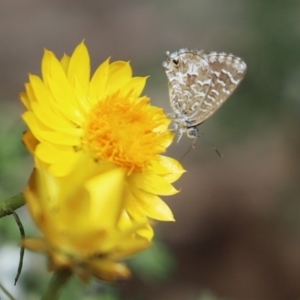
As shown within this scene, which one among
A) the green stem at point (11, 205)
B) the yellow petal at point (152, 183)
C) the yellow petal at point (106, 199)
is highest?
the yellow petal at point (106, 199)

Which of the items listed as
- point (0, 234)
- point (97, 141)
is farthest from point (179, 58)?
point (0, 234)

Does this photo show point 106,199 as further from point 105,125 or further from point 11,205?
point 105,125

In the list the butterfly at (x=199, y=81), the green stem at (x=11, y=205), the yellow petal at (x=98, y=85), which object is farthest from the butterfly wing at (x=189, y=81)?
the green stem at (x=11, y=205)

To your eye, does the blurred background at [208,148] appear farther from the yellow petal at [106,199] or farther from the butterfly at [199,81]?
the yellow petal at [106,199]

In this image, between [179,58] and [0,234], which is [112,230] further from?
[0,234]

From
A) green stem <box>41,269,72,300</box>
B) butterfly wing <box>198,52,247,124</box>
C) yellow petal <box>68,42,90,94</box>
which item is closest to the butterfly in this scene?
butterfly wing <box>198,52,247,124</box>

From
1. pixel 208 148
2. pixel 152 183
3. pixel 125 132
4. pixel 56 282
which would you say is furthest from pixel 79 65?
pixel 208 148
